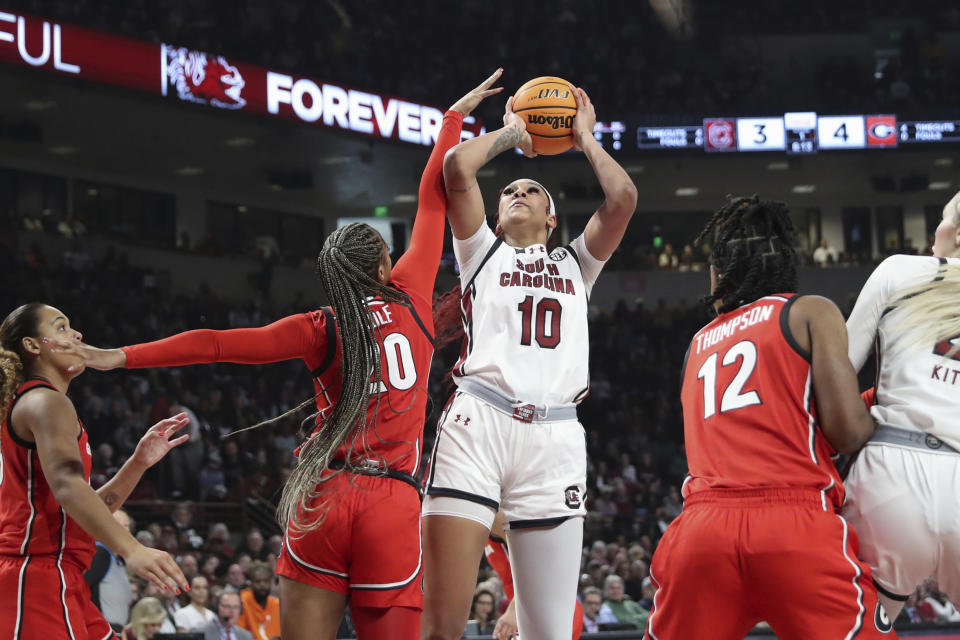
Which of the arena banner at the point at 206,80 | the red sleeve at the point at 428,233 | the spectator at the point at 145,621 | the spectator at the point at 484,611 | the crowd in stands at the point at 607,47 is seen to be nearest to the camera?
the red sleeve at the point at 428,233

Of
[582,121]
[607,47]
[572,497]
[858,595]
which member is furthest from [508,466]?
[607,47]

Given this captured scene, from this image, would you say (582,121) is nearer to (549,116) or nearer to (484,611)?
(549,116)

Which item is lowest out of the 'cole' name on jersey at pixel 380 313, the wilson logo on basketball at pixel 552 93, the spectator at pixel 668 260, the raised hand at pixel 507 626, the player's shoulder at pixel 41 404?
the raised hand at pixel 507 626

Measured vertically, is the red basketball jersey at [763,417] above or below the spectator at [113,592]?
above

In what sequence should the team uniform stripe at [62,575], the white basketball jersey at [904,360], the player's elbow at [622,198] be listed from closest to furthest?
1. the white basketball jersey at [904,360]
2. the team uniform stripe at [62,575]
3. the player's elbow at [622,198]

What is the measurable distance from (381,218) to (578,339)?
71.6ft

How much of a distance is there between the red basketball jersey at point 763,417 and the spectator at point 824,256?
23578mm

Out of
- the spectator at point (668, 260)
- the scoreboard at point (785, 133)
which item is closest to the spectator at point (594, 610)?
the scoreboard at point (785, 133)

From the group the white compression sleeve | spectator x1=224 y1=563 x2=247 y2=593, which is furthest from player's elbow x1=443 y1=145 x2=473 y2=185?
spectator x1=224 y1=563 x2=247 y2=593

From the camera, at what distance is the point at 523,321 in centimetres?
421

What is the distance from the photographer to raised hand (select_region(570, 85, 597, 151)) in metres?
4.74

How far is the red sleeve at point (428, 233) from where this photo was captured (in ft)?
13.5

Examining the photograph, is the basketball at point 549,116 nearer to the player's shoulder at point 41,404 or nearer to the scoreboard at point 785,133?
the player's shoulder at point 41,404

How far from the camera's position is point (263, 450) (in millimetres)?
A: 16141
